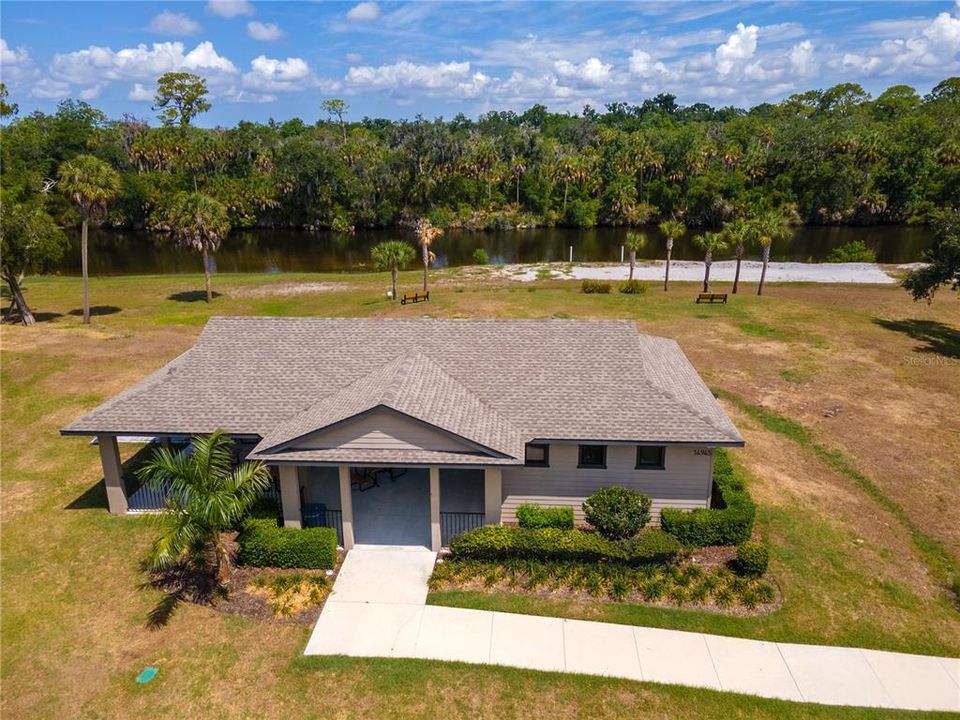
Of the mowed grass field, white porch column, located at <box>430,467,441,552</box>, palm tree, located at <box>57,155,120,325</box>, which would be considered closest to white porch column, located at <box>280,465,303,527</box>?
the mowed grass field

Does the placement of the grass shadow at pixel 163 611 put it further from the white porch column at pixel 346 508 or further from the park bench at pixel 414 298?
the park bench at pixel 414 298

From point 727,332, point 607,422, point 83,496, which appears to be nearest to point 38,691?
point 83,496

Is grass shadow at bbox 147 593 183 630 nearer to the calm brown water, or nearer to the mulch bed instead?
the mulch bed

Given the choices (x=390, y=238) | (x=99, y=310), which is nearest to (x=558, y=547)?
(x=99, y=310)

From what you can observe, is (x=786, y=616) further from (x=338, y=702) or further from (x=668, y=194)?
(x=668, y=194)

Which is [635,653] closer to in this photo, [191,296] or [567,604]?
[567,604]

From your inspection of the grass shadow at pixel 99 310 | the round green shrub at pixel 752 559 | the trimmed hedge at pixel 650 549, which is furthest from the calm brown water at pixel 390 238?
the round green shrub at pixel 752 559
